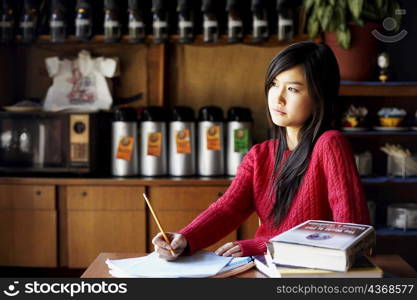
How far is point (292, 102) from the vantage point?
1483 mm

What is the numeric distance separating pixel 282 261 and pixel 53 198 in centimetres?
225

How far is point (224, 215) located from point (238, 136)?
5.36ft

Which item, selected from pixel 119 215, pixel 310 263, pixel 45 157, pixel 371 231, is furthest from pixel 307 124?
pixel 45 157

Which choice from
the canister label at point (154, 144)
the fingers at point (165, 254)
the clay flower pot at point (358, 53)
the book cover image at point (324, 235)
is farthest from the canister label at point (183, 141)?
the book cover image at point (324, 235)

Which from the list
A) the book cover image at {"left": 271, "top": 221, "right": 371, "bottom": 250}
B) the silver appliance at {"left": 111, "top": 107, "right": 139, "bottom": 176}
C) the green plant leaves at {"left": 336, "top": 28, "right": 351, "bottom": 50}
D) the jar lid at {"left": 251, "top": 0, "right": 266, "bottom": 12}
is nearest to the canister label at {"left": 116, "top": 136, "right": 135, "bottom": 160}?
the silver appliance at {"left": 111, "top": 107, "right": 139, "bottom": 176}

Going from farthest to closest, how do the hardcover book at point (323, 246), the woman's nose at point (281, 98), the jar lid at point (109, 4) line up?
the jar lid at point (109, 4)
the woman's nose at point (281, 98)
the hardcover book at point (323, 246)

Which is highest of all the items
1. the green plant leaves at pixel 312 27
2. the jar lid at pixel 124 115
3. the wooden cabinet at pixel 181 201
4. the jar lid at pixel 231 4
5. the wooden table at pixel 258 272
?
the jar lid at pixel 231 4

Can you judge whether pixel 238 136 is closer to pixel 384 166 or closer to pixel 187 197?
pixel 187 197

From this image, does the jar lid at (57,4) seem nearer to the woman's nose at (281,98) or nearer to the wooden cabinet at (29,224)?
the wooden cabinet at (29,224)

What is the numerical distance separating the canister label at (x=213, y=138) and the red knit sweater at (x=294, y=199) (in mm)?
1497

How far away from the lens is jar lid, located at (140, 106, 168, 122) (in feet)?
10.6

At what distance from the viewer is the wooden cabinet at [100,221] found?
10.3 ft

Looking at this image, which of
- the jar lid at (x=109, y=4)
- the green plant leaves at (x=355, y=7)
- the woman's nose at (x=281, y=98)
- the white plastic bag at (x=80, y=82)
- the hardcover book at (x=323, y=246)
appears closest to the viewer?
the hardcover book at (x=323, y=246)

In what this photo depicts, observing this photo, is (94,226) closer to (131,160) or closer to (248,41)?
(131,160)
